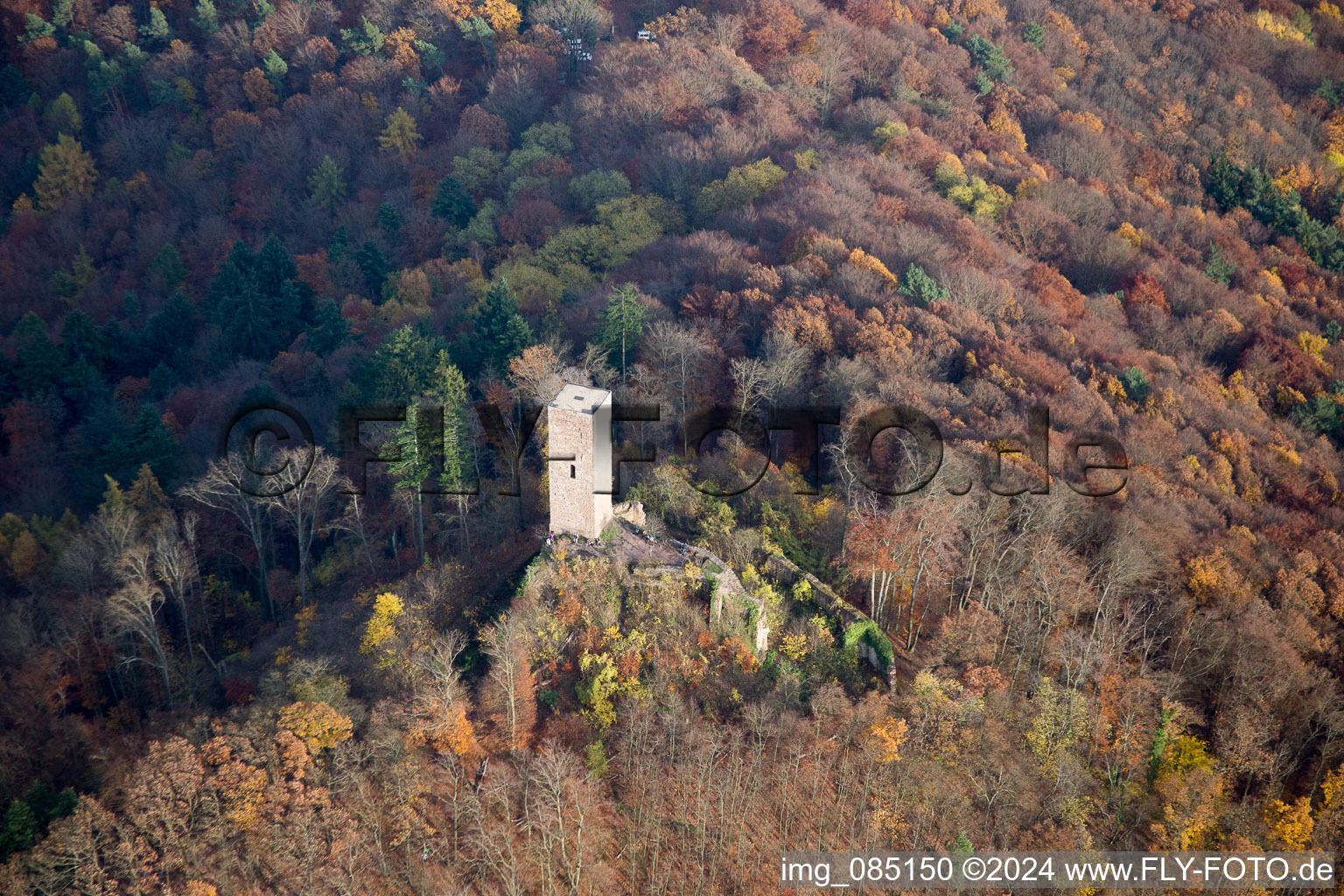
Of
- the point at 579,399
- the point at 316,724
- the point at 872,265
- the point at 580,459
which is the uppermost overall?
the point at 872,265

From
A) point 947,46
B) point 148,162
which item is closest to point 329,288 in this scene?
point 148,162

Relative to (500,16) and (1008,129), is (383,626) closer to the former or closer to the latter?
(1008,129)

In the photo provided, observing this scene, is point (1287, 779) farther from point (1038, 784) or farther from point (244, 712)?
point (244, 712)

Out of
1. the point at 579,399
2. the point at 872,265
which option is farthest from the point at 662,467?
the point at 872,265

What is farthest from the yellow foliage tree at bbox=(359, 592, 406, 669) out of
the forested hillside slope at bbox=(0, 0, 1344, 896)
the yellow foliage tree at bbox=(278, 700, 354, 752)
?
the yellow foliage tree at bbox=(278, 700, 354, 752)

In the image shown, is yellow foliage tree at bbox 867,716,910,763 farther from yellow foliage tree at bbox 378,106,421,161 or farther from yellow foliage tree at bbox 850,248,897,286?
yellow foliage tree at bbox 378,106,421,161

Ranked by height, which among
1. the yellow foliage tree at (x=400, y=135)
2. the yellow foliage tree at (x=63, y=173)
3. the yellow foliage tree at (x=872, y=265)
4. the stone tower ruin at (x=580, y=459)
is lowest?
the stone tower ruin at (x=580, y=459)

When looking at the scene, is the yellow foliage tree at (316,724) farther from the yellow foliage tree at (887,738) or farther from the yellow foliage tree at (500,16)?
the yellow foliage tree at (500,16)

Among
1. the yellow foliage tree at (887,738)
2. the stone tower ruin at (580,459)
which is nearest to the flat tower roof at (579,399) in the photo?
the stone tower ruin at (580,459)
